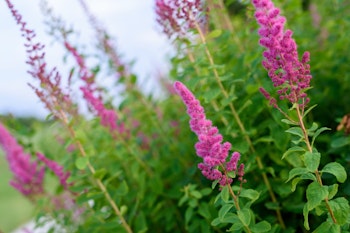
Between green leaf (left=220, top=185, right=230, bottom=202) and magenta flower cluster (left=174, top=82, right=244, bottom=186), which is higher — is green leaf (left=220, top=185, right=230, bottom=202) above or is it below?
below

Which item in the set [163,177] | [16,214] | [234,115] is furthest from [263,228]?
[16,214]

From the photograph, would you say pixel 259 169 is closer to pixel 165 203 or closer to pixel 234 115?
pixel 234 115

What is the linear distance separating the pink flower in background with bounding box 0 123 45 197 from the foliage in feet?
0.25

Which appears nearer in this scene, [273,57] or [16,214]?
[273,57]

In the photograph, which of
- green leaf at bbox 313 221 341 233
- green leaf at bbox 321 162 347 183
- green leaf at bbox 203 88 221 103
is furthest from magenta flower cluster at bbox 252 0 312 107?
green leaf at bbox 203 88 221 103

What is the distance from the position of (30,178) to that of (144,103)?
1128 millimetres

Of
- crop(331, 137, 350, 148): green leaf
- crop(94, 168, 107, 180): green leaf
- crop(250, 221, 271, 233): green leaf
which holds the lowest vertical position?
crop(250, 221, 271, 233): green leaf

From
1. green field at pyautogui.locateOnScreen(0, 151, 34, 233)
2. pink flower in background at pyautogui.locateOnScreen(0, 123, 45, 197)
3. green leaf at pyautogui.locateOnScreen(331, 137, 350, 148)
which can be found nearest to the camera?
green leaf at pyautogui.locateOnScreen(331, 137, 350, 148)

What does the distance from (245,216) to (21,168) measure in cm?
213

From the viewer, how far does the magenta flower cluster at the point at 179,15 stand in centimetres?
236

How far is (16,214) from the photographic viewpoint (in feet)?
27.7

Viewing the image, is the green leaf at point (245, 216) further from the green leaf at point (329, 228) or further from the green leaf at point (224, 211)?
the green leaf at point (329, 228)

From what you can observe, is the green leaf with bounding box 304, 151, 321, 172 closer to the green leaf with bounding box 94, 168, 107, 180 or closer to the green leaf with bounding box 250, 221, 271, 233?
the green leaf with bounding box 250, 221, 271, 233

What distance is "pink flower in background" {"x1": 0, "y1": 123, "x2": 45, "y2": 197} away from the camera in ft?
10.9
